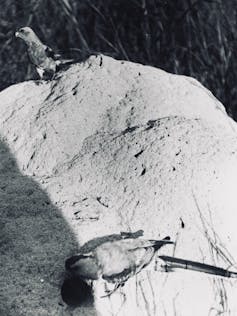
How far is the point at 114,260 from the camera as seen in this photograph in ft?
6.84

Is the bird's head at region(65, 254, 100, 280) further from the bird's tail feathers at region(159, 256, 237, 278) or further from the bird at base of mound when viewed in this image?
the bird's tail feathers at region(159, 256, 237, 278)

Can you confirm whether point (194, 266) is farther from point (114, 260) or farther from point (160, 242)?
point (114, 260)

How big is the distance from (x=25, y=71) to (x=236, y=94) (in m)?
1.76

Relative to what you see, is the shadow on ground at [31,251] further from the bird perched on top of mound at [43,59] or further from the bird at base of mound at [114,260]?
the bird perched on top of mound at [43,59]

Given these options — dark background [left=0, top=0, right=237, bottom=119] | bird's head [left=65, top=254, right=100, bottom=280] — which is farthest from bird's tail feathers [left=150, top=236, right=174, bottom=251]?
dark background [left=0, top=0, right=237, bottom=119]

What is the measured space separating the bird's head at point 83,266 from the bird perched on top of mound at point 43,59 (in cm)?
138

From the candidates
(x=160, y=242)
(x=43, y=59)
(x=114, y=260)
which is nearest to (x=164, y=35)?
(x=43, y=59)

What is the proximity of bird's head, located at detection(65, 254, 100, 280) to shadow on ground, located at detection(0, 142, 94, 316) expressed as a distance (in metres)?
0.07

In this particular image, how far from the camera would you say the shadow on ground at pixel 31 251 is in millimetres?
2012

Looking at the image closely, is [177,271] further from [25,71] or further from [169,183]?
[25,71]

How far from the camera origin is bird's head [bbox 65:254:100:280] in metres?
2.01

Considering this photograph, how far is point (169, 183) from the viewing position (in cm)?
234

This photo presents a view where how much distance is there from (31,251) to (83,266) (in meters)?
0.24

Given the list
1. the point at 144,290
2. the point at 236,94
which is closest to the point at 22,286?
the point at 144,290
